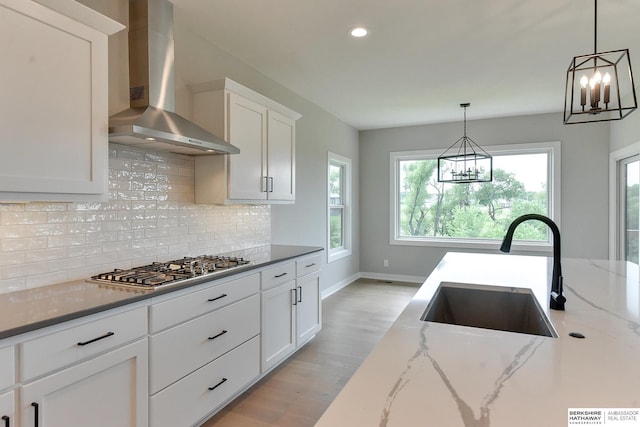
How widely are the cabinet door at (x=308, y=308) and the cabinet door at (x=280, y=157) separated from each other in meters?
0.80

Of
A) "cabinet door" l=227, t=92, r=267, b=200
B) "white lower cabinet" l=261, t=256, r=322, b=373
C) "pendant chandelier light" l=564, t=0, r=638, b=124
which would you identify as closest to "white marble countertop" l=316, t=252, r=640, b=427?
"pendant chandelier light" l=564, t=0, r=638, b=124

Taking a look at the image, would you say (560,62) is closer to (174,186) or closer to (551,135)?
(551,135)

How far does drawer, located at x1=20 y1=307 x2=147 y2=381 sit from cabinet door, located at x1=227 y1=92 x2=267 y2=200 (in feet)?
4.11

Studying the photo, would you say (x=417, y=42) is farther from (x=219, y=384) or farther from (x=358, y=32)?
(x=219, y=384)

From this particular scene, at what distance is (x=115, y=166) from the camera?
2.23 meters

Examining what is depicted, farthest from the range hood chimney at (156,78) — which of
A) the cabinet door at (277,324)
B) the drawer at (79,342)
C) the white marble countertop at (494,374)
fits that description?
the white marble countertop at (494,374)

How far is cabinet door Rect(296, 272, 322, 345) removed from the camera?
3.14m

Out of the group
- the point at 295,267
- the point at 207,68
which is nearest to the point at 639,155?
the point at 295,267

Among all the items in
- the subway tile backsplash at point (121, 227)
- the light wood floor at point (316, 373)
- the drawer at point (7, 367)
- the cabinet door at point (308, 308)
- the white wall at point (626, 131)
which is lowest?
the light wood floor at point (316, 373)

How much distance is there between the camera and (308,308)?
3.30 meters

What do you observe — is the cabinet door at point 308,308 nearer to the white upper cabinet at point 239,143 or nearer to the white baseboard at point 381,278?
the white upper cabinet at point 239,143

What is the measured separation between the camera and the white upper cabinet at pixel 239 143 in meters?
2.72

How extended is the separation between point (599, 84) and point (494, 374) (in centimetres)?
150

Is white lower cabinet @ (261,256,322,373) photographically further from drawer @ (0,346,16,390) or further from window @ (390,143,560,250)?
window @ (390,143,560,250)
